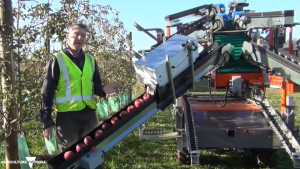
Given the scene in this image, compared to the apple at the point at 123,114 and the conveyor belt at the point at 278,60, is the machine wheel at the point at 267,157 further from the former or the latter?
the apple at the point at 123,114

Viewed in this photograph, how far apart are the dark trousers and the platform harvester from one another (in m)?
0.20

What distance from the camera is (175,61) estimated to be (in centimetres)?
363

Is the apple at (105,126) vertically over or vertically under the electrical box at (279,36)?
under

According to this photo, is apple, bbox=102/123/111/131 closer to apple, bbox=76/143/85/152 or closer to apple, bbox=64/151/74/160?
apple, bbox=76/143/85/152

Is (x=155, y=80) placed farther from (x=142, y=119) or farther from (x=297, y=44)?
(x=297, y=44)

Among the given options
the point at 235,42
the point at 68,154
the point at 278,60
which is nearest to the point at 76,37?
the point at 68,154

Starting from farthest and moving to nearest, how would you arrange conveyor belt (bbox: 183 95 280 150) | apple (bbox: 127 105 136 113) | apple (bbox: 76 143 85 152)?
conveyor belt (bbox: 183 95 280 150) → apple (bbox: 127 105 136 113) → apple (bbox: 76 143 85 152)

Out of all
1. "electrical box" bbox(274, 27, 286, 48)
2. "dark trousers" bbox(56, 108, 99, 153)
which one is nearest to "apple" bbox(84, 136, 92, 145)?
"dark trousers" bbox(56, 108, 99, 153)

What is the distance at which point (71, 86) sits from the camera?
136 inches

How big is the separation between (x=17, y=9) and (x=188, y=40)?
2.03 metres

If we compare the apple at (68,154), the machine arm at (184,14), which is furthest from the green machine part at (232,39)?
the apple at (68,154)

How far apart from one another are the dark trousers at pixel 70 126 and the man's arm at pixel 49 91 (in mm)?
237

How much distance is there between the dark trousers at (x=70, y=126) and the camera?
3484mm

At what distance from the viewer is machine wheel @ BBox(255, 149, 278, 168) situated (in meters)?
5.82
